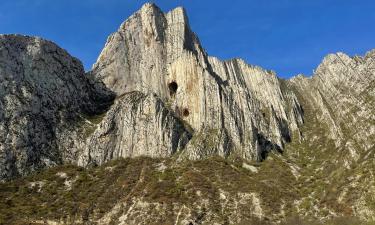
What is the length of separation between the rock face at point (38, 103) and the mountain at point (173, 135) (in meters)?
0.34

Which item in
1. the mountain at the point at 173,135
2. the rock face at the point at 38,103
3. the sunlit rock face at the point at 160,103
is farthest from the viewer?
the sunlit rock face at the point at 160,103

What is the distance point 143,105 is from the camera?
14888 cm

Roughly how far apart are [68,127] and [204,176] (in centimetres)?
4160

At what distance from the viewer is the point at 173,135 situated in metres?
142

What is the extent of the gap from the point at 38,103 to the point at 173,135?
122 ft

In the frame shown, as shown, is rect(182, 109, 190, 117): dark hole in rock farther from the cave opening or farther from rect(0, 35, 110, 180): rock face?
rect(0, 35, 110, 180): rock face

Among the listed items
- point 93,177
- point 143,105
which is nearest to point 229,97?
point 143,105

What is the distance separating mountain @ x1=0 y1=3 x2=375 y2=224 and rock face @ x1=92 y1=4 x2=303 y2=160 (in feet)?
1.44

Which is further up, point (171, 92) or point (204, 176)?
point (171, 92)

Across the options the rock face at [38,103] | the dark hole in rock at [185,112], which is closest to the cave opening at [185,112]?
the dark hole in rock at [185,112]

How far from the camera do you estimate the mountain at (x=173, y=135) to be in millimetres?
109625

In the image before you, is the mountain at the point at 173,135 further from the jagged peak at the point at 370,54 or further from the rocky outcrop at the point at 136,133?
the jagged peak at the point at 370,54

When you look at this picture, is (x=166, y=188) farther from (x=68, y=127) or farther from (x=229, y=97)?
(x=229, y=97)

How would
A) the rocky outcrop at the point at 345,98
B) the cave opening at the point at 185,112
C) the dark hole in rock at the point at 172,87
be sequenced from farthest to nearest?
the dark hole in rock at the point at 172,87 → the cave opening at the point at 185,112 → the rocky outcrop at the point at 345,98
